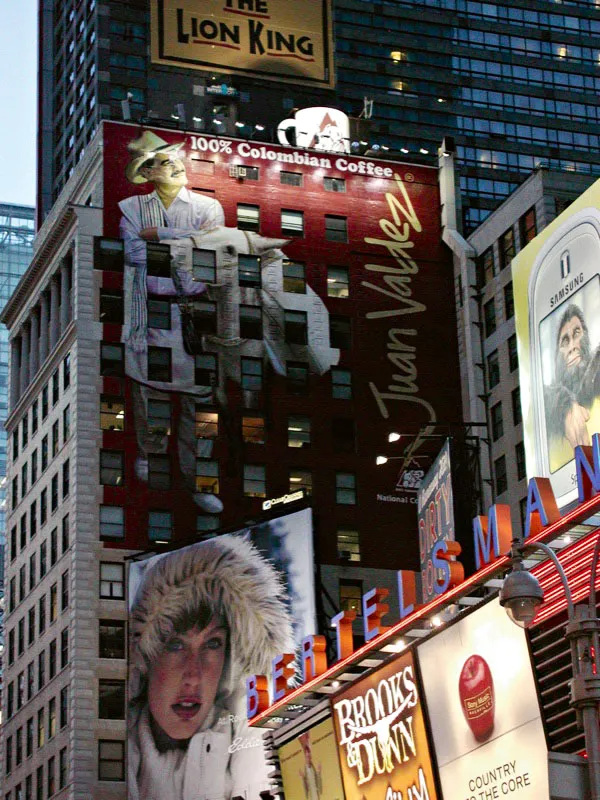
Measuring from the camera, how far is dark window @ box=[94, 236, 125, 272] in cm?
11019

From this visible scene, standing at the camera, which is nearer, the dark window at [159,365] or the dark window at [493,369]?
the dark window at [493,369]

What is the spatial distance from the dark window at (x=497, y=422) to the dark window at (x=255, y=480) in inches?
571

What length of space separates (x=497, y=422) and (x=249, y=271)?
1937cm

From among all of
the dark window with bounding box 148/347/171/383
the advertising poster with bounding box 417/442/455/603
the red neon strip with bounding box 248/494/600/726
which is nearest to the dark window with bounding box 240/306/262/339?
the dark window with bounding box 148/347/171/383

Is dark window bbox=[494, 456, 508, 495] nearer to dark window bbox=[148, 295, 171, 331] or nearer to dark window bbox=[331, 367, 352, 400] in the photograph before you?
dark window bbox=[331, 367, 352, 400]

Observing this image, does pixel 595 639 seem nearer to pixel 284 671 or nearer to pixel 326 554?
pixel 284 671

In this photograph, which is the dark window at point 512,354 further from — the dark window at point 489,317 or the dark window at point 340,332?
the dark window at point 340,332

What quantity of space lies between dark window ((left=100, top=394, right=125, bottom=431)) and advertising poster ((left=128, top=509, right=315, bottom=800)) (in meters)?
10.8

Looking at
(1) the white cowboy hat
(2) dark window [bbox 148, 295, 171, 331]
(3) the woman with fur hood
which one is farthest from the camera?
(1) the white cowboy hat

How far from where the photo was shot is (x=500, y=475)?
104 metres

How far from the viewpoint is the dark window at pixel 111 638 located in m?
102

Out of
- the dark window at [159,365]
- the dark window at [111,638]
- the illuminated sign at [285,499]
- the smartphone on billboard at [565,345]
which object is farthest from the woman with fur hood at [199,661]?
the smartphone on billboard at [565,345]

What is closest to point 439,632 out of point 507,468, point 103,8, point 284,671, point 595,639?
point 284,671

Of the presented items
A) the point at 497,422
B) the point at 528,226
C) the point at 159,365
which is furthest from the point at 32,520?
the point at 528,226
